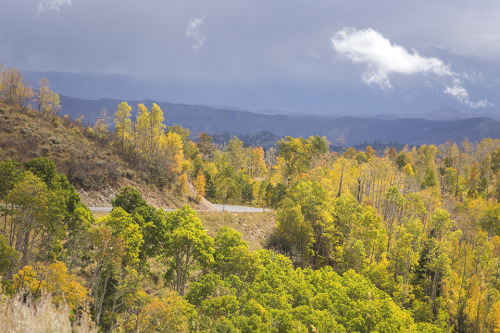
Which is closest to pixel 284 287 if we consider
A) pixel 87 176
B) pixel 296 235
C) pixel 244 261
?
pixel 244 261

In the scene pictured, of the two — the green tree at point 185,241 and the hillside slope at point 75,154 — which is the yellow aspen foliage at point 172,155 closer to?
the hillside slope at point 75,154

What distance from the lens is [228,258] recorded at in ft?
84.2

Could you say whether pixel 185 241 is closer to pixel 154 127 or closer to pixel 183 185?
pixel 183 185

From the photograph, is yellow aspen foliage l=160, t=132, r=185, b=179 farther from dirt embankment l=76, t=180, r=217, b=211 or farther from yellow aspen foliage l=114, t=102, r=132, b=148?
yellow aspen foliage l=114, t=102, r=132, b=148

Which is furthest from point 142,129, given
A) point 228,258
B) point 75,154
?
point 228,258

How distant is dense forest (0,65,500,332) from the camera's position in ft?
57.7

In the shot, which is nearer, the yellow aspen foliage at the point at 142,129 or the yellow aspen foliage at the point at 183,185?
the yellow aspen foliage at the point at 183,185

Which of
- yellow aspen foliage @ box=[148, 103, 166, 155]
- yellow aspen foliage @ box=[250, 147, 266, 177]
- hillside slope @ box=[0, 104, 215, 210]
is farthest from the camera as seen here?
yellow aspen foliage @ box=[250, 147, 266, 177]

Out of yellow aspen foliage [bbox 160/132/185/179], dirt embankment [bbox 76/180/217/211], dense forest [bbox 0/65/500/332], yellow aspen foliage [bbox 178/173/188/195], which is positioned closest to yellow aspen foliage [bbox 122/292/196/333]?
dense forest [bbox 0/65/500/332]

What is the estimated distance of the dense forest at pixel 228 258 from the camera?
1759cm

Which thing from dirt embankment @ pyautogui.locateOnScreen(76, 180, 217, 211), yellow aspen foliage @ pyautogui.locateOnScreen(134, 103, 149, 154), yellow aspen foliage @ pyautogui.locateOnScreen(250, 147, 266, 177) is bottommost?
dirt embankment @ pyautogui.locateOnScreen(76, 180, 217, 211)

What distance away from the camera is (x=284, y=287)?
25984 millimetres

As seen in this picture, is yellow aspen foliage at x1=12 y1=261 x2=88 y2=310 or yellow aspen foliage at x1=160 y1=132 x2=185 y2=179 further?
yellow aspen foliage at x1=160 y1=132 x2=185 y2=179

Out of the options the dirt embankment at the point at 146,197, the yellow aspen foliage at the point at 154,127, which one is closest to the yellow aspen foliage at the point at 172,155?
the yellow aspen foliage at the point at 154,127
